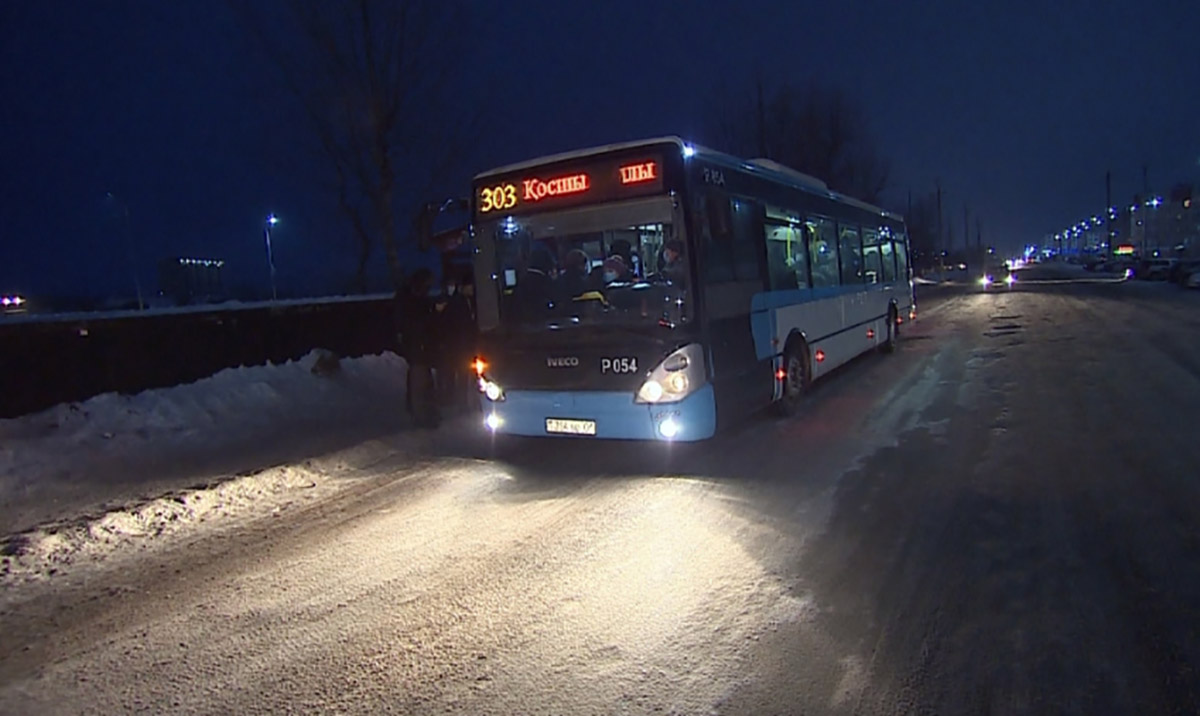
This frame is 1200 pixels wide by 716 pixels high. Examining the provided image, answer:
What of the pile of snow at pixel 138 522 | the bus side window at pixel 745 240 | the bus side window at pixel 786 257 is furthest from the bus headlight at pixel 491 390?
the bus side window at pixel 786 257

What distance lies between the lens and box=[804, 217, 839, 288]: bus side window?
39.0 feet

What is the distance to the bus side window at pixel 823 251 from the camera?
1188 centimetres

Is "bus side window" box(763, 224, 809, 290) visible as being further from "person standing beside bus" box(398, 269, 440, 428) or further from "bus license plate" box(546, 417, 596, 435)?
"person standing beside bus" box(398, 269, 440, 428)

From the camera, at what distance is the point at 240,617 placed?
4961 mm

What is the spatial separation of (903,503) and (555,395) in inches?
140

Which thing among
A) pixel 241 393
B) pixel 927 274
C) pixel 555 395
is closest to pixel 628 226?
pixel 555 395

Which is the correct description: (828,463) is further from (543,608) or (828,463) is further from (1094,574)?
(543,608)

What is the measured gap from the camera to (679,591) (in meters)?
4.95

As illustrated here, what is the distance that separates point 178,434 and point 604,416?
603 cm

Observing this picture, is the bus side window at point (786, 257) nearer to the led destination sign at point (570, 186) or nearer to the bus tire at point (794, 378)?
the bus tire at point (794, 378)

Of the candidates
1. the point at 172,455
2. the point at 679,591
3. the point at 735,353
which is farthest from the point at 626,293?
the point at 172,455

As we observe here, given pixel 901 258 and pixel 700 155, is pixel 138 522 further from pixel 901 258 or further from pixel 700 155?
pixel 901 258

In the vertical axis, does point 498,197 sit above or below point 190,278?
below

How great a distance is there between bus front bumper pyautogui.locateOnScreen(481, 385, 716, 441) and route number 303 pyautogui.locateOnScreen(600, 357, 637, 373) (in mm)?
235
